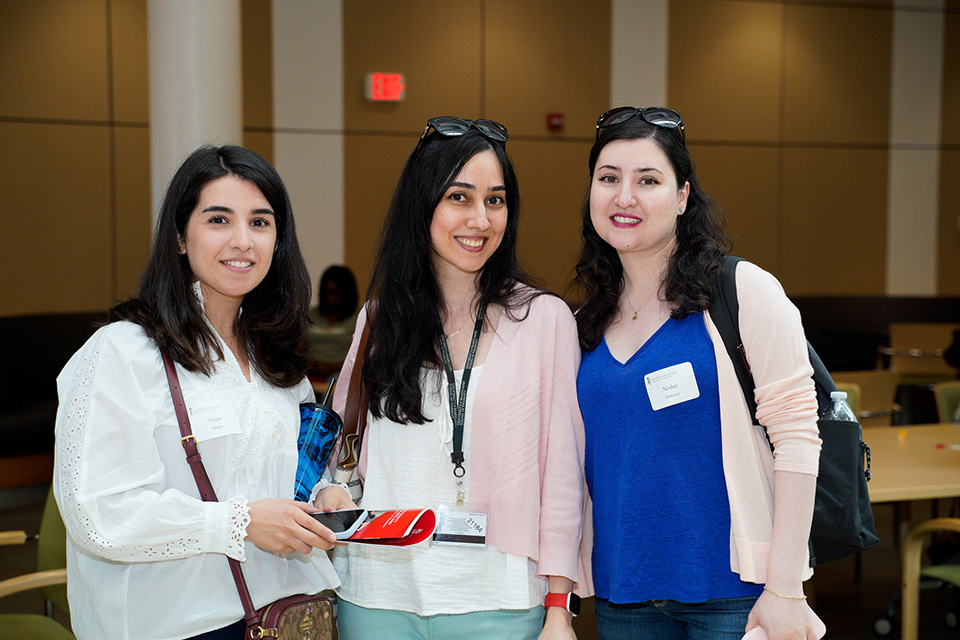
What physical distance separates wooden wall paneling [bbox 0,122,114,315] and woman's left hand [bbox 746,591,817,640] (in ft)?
22.4

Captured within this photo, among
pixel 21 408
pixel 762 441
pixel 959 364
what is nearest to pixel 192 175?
pixel 762 441

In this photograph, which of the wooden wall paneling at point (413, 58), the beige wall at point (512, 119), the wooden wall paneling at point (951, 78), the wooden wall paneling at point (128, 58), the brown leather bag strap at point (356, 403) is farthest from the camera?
the wooden wall paneling at point (951, 78)

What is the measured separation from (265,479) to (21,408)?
535 cm

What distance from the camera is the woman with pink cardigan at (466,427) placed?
68.0 inches

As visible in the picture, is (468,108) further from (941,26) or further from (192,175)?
(192,175)

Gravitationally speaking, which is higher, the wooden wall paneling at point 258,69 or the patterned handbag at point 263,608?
the wooden wall paneling at point 258,69

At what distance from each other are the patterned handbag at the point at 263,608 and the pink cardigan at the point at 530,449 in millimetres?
391

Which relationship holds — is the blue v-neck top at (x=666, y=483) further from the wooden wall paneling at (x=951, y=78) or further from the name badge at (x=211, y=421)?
the wooden wall paneling at (x=951, y=78)

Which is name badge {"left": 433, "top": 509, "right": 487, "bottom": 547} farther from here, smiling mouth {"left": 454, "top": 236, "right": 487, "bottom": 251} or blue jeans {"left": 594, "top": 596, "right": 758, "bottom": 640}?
smiling mouth {"left": 454, "top": 236, "right": 487, "bottom": 251}

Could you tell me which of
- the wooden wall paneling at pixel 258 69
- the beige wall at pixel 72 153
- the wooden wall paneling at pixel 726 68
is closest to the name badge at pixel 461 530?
the wooden wall paneling at pixel 258 69

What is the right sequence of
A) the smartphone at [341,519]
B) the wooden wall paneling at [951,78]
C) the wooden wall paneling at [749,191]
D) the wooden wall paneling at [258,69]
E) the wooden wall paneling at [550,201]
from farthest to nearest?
1. the wooden wall paneling at [951,78]
2. the wooden wall paneling at [749,191]
3. the wooden wall paneling at [550,201]
4. the wooden wall paneling at [258,69]
5. the smartphone at [341,519]

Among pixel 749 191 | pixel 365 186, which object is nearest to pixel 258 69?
pixel 365 186

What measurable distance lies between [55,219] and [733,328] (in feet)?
22.2

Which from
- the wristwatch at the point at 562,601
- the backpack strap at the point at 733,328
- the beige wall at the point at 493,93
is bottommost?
the wristwatch at the point at 562,601
